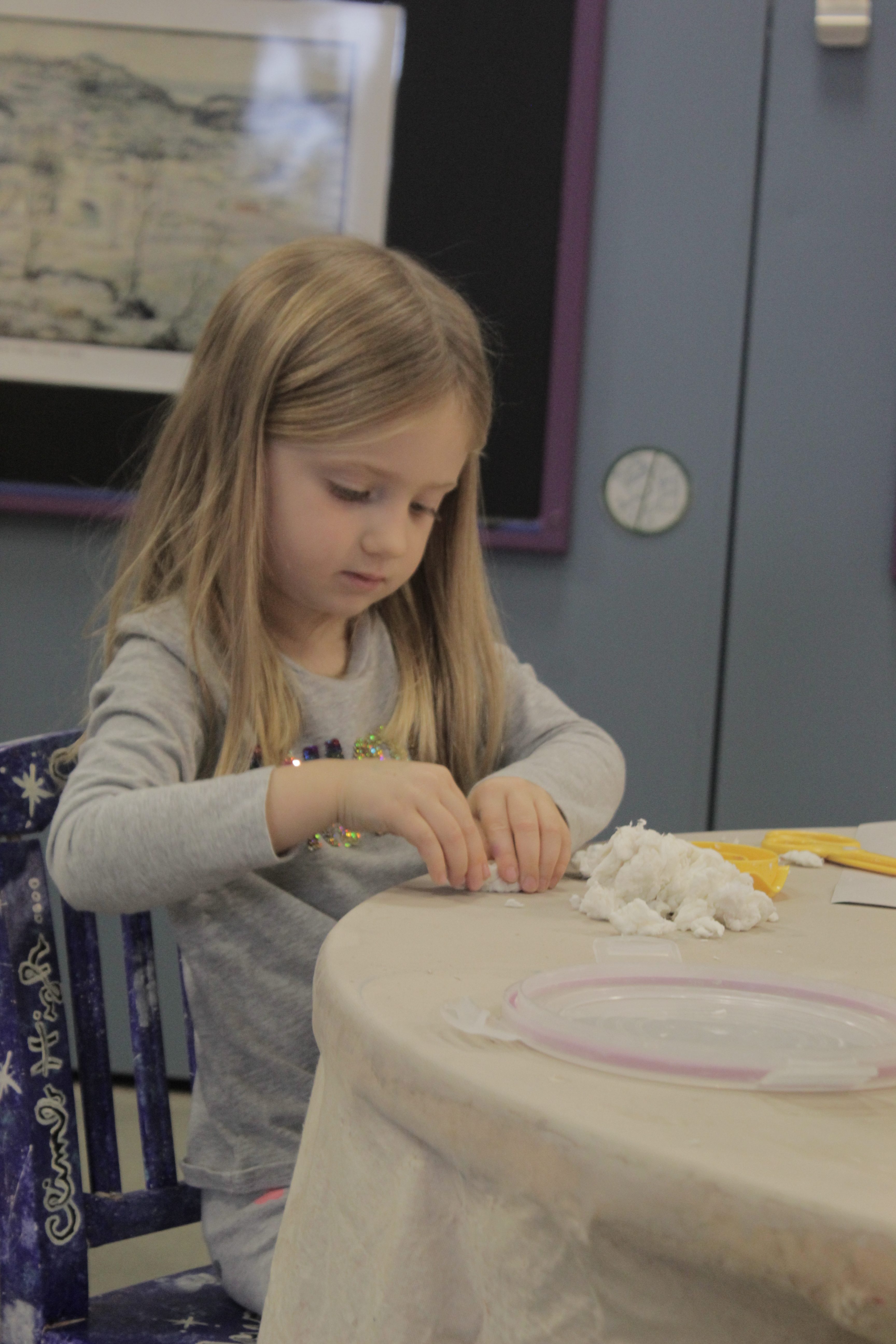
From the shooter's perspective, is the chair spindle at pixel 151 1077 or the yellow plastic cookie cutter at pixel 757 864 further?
the chair spindle at pixel 151 1077

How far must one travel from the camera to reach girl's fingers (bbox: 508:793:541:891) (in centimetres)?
70

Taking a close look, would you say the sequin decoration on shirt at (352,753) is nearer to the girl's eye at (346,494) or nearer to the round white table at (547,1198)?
the girl's eye at (346,494)

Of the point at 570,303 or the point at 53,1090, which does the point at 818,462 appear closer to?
the point at 570,303

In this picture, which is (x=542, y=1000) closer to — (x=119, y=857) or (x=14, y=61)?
(x=119, y=857)

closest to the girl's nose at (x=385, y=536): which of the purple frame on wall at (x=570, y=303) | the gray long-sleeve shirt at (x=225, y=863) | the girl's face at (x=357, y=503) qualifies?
the girl's face at (x=357, y=503)

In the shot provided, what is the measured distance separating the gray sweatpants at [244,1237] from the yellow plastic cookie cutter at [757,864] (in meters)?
0.34

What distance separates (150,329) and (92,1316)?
148 centimetres

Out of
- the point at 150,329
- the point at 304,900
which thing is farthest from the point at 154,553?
the point at 150,329

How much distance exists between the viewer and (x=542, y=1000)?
Result: 0.44 m

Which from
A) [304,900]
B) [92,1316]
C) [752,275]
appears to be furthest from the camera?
→ [752,275]

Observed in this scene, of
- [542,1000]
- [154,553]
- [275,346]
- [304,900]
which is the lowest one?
[304,900]

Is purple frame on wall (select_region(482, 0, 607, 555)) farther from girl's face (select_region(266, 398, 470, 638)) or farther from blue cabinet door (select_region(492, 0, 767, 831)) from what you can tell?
girl's face (select_region(266, 398, 470, 638))

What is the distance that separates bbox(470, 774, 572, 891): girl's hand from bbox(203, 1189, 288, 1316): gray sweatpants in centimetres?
26

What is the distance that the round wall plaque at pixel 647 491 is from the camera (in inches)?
73.4
